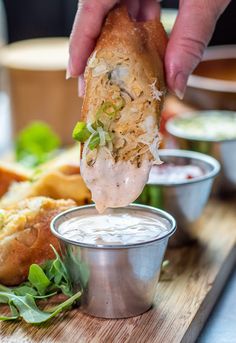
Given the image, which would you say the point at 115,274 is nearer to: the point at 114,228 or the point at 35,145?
the point at 114,228

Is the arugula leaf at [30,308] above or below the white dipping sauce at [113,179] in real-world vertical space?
below

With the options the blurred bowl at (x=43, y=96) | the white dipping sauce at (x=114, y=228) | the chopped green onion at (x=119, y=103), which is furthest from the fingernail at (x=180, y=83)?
the blurred bowl at (x=43, y=96)

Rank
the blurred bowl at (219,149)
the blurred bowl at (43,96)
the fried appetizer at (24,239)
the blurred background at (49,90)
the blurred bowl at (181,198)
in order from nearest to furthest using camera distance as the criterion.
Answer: the fried appetizer at (24,239)
the blurred bowl at (181,198)
the blurred bowl at (219,149)
the blurred background at (49,90)
the blurred bowl at (43,96)

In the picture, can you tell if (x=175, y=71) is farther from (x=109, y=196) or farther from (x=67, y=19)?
(x=67, y=19)

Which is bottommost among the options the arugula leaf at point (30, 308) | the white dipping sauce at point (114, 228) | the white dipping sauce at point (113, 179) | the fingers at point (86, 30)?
the arugula leaf at point (30, 308)

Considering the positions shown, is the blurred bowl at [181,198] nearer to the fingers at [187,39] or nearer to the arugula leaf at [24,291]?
the fingers at [187,39]

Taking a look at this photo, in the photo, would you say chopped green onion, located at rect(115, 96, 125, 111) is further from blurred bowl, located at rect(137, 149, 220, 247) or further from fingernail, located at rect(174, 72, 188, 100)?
blurred bowl, located at rect(137, 149, 220, 247)

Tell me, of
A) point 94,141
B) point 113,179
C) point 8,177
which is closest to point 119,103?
point 94,141

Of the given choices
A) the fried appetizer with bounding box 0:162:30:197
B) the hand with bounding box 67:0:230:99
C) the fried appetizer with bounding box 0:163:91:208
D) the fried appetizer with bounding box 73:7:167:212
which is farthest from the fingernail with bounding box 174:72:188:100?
the fried appetizer with bounding box 0:162:30:197
